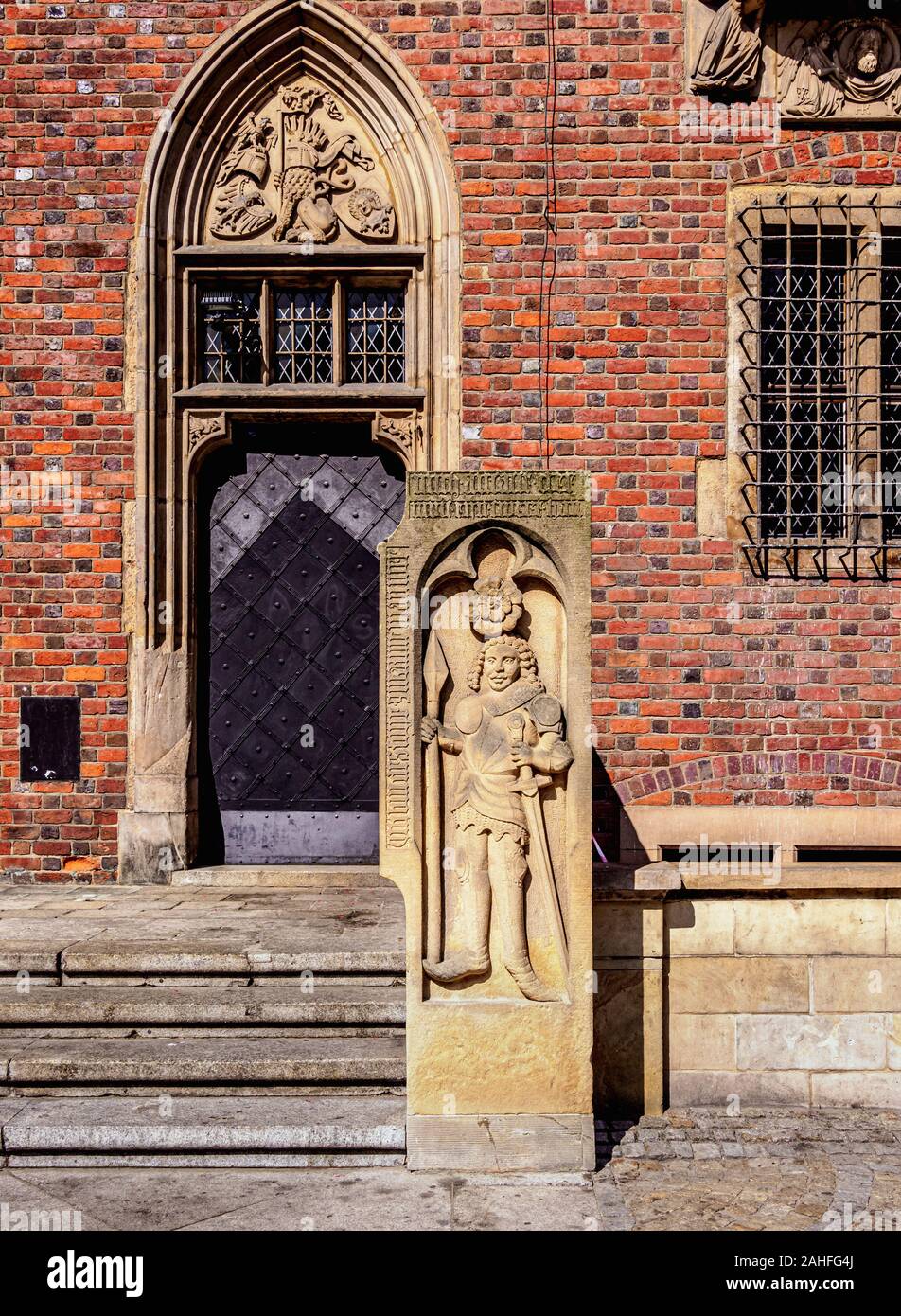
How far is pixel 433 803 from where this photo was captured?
161 inches

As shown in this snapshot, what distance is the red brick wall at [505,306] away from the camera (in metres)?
7.04

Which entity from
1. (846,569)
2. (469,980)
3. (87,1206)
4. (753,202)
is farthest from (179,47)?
(87,1206)

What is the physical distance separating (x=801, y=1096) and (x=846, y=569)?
11.5ft

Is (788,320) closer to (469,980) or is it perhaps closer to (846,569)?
(846,569)

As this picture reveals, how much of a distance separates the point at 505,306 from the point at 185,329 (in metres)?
2.00

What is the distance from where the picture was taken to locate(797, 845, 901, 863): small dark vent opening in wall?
22.7ft

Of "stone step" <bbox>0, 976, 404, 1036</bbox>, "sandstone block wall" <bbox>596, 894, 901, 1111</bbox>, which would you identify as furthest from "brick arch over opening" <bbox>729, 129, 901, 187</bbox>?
"stone step" <bbox>0, 976, 404, 1036</bbox>

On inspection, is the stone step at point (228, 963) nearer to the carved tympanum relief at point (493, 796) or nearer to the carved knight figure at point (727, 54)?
the carved tympanum relief at point (493, 796)

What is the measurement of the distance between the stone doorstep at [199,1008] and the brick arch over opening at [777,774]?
2663 mm

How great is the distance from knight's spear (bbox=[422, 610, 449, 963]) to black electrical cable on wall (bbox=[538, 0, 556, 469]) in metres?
3.26

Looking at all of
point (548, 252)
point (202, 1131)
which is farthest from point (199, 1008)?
point (548, 252)

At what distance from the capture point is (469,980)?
4055 millimetres

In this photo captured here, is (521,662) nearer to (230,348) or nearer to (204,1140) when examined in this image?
(204,1140)

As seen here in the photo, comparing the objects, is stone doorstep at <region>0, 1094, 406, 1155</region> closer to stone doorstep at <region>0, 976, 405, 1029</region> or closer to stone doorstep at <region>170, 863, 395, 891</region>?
stone doorstep at <region>0, 976, 405, 1029</region>
